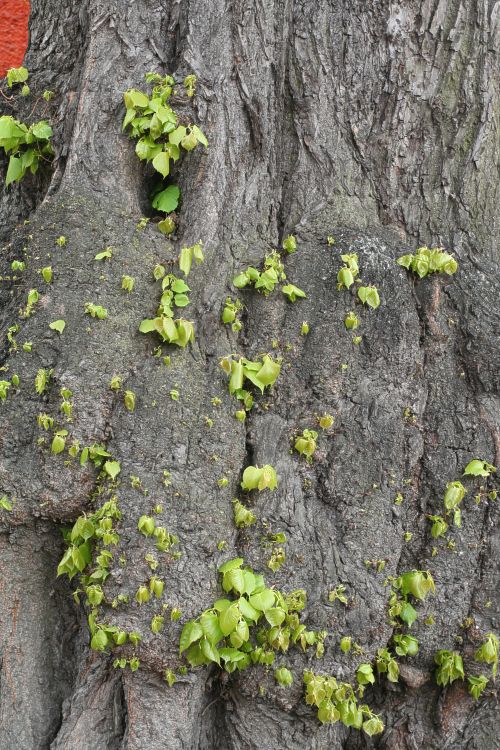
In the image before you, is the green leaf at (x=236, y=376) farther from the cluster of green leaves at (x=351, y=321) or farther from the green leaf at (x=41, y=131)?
the green leaf at (x=41, y=131)

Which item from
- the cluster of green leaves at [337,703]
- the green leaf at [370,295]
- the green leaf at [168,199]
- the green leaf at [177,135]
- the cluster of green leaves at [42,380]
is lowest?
the cluster of green leaves at [337,703]

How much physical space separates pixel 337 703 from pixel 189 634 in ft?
2.14

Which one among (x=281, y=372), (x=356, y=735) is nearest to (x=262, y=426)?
(x=281, y=372)

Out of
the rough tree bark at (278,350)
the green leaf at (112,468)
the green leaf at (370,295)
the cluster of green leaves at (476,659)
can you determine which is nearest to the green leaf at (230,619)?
the rough tree bark at (278,350)

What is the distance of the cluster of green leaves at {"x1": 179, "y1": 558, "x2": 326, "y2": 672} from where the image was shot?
2.52m

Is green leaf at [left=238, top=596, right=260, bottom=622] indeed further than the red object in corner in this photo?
No

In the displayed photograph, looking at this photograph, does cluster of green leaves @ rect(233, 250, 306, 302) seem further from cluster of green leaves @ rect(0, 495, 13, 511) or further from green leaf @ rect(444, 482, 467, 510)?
cluster of green leaves @ rect(0, 495, 13, 511)

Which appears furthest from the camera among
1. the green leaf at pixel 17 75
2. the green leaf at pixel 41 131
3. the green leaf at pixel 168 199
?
the green leaf at pixel 17 75

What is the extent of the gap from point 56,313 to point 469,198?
1.86m

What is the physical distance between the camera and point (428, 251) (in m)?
3.02

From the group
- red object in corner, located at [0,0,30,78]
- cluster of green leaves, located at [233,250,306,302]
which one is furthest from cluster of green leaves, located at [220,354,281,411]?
red object in corner, located at [0,0,30,78]

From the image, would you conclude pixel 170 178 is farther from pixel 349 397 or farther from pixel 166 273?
pixel 349 397

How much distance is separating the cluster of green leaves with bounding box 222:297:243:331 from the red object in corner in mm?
4426

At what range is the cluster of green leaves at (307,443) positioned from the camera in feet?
9.10
